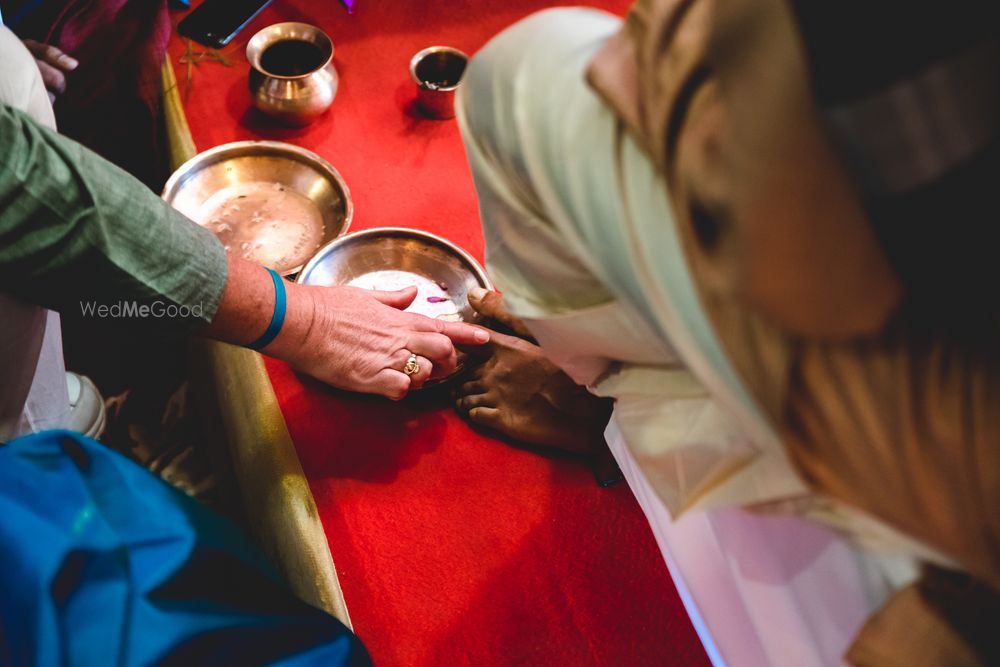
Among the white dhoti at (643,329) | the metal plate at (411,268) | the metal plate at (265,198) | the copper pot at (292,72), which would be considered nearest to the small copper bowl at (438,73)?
the copper pot at (292,72)

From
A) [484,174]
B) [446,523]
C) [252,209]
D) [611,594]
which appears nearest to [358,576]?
[446,523]

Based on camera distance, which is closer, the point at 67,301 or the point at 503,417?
the point at 67,301

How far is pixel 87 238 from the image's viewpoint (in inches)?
37.6

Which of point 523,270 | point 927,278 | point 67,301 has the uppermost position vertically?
point 927,278

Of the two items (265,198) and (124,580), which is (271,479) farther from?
(265,198)

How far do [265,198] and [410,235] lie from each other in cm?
42

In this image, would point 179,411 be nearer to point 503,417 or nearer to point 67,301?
point 67,301

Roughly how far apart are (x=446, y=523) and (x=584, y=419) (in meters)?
0.33

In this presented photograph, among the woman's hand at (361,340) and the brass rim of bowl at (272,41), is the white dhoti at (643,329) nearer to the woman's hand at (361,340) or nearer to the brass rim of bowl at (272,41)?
the woman's hand at (361,340)

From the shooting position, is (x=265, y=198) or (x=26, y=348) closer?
(x=26, y=348)

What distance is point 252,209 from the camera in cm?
163

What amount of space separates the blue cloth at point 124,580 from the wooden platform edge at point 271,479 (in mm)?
226

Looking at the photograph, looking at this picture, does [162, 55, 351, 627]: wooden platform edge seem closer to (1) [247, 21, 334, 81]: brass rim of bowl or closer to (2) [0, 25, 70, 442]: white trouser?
(2) [0, 25, 70, 442]: white trouser

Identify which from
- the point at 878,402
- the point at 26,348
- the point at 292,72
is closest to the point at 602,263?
the point at 878,402
